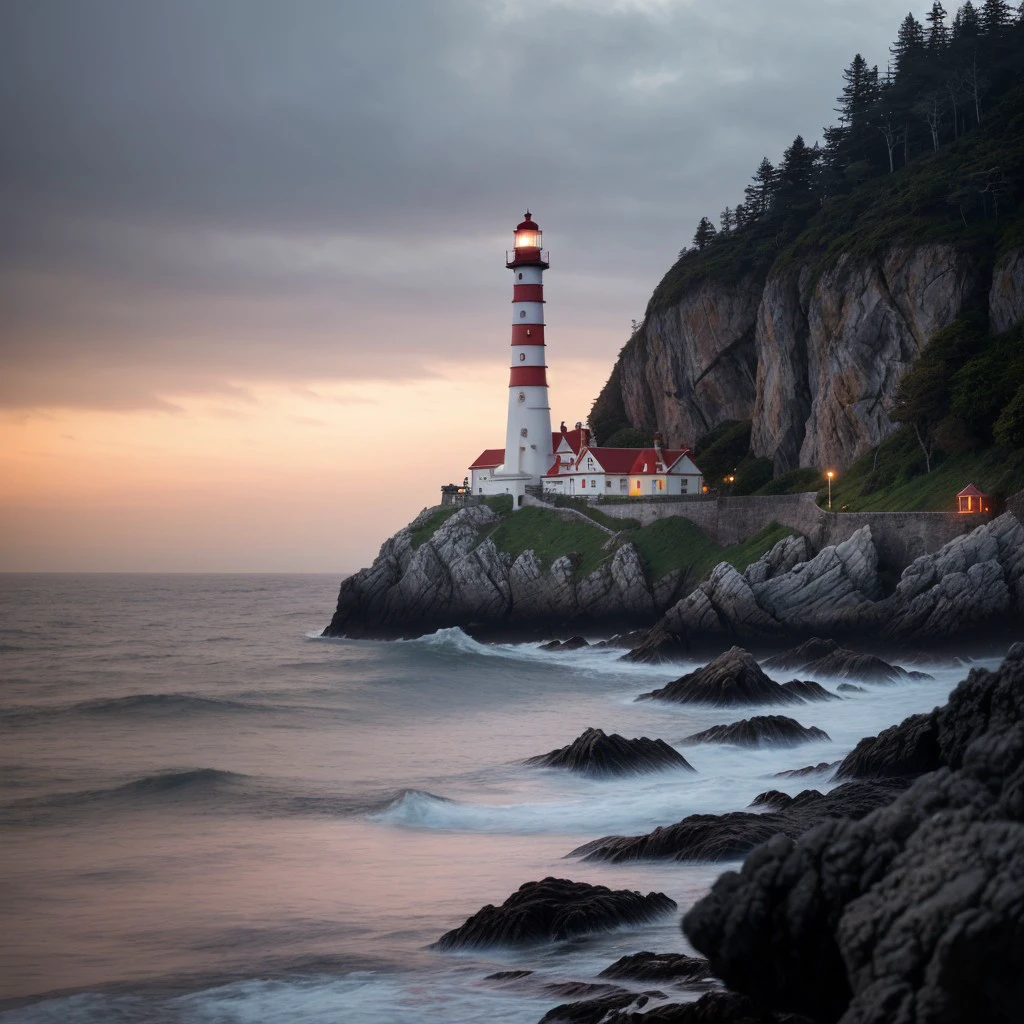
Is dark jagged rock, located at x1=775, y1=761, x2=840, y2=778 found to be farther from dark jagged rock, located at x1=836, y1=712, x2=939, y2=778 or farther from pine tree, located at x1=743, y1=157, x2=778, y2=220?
pine tree, located at x1=743, y1=157, x2=778, y2=220

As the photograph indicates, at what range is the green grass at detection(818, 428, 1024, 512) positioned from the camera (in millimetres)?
44156

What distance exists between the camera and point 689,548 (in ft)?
179

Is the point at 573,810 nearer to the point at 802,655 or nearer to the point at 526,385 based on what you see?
the point at 802,655

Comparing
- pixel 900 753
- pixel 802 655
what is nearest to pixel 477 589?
pixel 802 655

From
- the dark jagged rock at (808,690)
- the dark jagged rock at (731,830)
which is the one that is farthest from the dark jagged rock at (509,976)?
the dark jagged rock at (808,690)

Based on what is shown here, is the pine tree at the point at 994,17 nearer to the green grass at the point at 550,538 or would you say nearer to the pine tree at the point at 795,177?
the pine tree at the point at 795,177

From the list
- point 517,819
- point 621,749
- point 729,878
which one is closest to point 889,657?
point 621,749

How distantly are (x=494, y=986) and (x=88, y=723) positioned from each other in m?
24.6

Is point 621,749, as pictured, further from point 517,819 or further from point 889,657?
point 889,657

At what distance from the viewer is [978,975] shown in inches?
301

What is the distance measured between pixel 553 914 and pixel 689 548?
41.7 meters

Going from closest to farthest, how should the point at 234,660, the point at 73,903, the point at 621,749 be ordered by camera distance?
the point at 73,903, the point at 621,749, the point at 234,660

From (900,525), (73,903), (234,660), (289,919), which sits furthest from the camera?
(234,660)

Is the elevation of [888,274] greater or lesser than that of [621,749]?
greater
